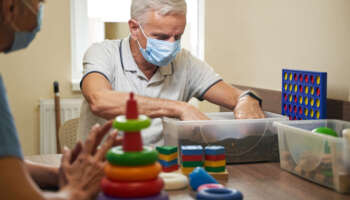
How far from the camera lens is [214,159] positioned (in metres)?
1.30

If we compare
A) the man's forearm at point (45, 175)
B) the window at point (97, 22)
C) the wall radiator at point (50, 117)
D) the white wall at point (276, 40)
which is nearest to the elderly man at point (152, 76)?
the white wall at point (276, 40)

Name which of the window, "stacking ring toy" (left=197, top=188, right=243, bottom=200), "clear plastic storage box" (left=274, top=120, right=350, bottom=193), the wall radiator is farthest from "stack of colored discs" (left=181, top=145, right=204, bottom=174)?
the wall radiator

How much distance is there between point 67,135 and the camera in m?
2.46

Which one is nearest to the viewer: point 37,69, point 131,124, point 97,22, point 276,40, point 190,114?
point 131,124

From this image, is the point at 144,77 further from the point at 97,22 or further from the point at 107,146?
the point at 97,22

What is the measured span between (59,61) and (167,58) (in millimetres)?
1591

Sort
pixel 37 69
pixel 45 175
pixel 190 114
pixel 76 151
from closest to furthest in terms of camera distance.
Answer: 1. pixel 76 151
2. pixel 45 175
3. pixel 190 114
4. pixel 37 69

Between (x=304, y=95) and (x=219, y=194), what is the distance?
97cm

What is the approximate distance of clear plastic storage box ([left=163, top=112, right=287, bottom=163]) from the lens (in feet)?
4.83

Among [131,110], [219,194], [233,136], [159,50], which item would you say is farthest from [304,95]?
[131,110]

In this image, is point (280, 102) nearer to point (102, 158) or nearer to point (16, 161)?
point (102, 158)

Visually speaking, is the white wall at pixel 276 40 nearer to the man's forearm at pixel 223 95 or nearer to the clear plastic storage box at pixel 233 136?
the man's forearm at pixel 223 95

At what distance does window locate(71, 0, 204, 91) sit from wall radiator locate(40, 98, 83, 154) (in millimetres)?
128

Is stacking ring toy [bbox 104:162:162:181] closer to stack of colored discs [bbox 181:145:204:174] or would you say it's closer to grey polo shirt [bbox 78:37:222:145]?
stack of colored discs [bbox 181:145:204:174]
